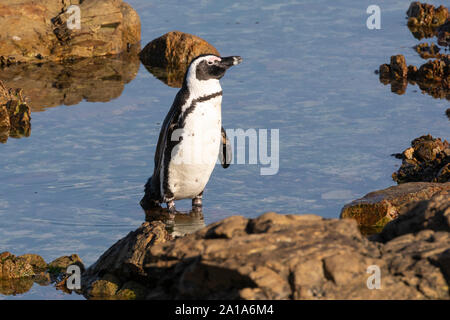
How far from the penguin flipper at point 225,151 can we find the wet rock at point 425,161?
1702mm

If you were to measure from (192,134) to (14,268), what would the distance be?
231cm

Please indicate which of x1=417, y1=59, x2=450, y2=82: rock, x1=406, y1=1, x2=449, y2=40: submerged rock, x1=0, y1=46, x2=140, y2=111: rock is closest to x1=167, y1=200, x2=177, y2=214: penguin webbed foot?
x1=0, y1=46, x2=140, y2=111: rock

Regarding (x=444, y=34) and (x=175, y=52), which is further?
(x=444, y=34)

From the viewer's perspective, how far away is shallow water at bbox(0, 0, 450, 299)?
908 centimetres

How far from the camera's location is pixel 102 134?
11445mm

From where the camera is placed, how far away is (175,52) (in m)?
14.7

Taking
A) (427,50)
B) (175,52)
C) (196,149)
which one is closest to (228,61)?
(196,149)

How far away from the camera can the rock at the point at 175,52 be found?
571 inches

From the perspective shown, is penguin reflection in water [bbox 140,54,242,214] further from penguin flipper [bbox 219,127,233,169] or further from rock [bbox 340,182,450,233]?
rock [bbox 340,182,450,233]

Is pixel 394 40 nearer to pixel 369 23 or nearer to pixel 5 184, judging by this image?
pixel 369 23

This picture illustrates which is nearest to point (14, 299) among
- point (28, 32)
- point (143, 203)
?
point (143, 203)

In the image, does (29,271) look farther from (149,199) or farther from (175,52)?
(175,52)

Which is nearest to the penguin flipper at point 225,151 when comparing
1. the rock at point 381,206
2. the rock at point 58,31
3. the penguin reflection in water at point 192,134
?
the penguin reflection in water at point 192,134
